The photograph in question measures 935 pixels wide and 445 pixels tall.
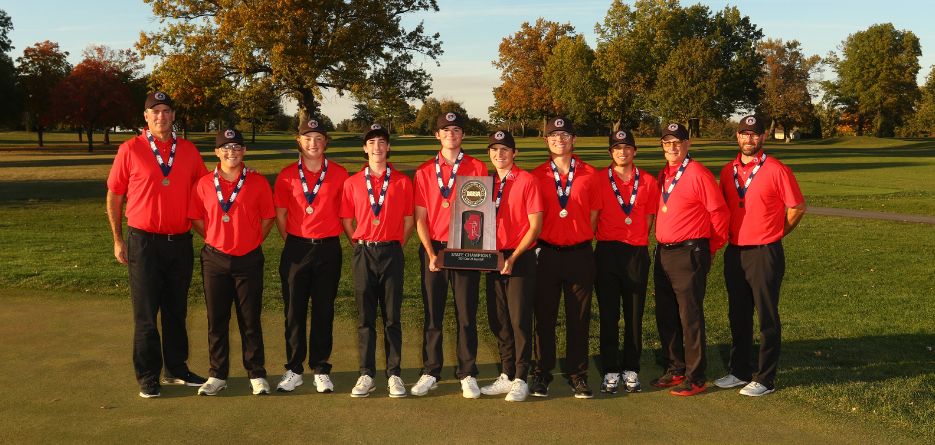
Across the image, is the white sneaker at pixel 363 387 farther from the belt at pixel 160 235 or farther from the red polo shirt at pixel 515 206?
the belt at pixel 160 235

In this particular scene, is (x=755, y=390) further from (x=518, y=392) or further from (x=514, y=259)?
(x=514, y=259)

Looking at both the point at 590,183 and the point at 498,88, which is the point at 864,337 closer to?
the point at 590,183

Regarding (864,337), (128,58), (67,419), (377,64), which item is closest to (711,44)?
(377,64)

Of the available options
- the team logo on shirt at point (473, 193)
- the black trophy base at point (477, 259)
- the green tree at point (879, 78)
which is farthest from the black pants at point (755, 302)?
the green tree at point (879, 78)

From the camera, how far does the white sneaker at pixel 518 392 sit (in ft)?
21.4

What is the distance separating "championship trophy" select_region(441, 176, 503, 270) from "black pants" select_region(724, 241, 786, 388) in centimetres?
220

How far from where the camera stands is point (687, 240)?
22.6 ft

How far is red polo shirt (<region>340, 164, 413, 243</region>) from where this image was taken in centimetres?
→ 670

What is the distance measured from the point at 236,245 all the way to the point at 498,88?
94.5 meters

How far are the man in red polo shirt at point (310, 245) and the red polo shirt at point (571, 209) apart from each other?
1772mm

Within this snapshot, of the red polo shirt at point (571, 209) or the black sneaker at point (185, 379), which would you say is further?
the black sneaker at point (185, 379)

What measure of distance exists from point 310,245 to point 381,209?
691 millimetres

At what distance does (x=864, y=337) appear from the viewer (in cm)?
910

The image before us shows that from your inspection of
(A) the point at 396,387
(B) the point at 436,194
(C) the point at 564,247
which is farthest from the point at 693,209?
(A) the point at 396,387
